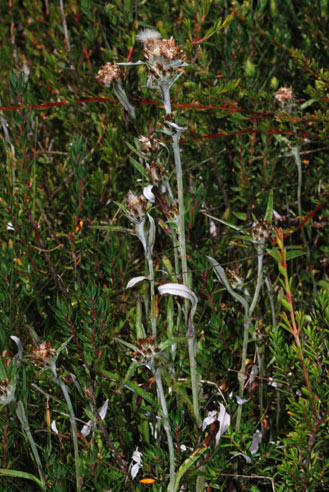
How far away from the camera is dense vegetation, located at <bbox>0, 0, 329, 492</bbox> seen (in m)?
1.10

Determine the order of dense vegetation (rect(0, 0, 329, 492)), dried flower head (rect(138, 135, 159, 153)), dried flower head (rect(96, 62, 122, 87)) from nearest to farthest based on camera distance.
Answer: dense vegetation (rect(0, 0, 329, 492)) → dried flower head (rect(138, 135, 159, 153)) → dried flower head (rect(96, 62, 122, 87))

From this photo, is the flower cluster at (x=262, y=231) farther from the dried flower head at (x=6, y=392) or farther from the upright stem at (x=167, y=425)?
the dried flower head at (x=6, y=392)

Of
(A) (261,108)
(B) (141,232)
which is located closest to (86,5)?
(A) (261,108)

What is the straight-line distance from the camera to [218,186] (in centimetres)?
189

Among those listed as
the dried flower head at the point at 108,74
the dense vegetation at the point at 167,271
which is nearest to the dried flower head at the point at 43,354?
the dense vegetation at the point at 167,271

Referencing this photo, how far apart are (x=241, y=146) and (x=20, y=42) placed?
140cm

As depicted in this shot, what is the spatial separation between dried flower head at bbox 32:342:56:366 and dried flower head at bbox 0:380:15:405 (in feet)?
0.23

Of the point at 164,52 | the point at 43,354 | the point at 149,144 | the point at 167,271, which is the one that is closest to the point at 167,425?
the point at 43,354

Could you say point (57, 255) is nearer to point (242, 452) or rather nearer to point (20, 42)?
point (242, 452)

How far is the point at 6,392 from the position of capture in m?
1.05

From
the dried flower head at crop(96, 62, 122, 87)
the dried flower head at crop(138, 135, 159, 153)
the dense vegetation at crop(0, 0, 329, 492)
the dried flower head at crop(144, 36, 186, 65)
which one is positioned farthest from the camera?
the dried flower head at crop(96, 62, 122, 87)

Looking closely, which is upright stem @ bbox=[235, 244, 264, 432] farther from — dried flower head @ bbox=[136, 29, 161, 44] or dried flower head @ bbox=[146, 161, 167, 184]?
dried flower head @ bbox=[136, 29, 161, 44]

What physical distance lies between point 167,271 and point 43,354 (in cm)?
44

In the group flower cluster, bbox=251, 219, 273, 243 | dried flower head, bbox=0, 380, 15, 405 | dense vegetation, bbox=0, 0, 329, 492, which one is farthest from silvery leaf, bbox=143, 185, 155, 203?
dried flower head, bbox=0, 380, 15, 405
